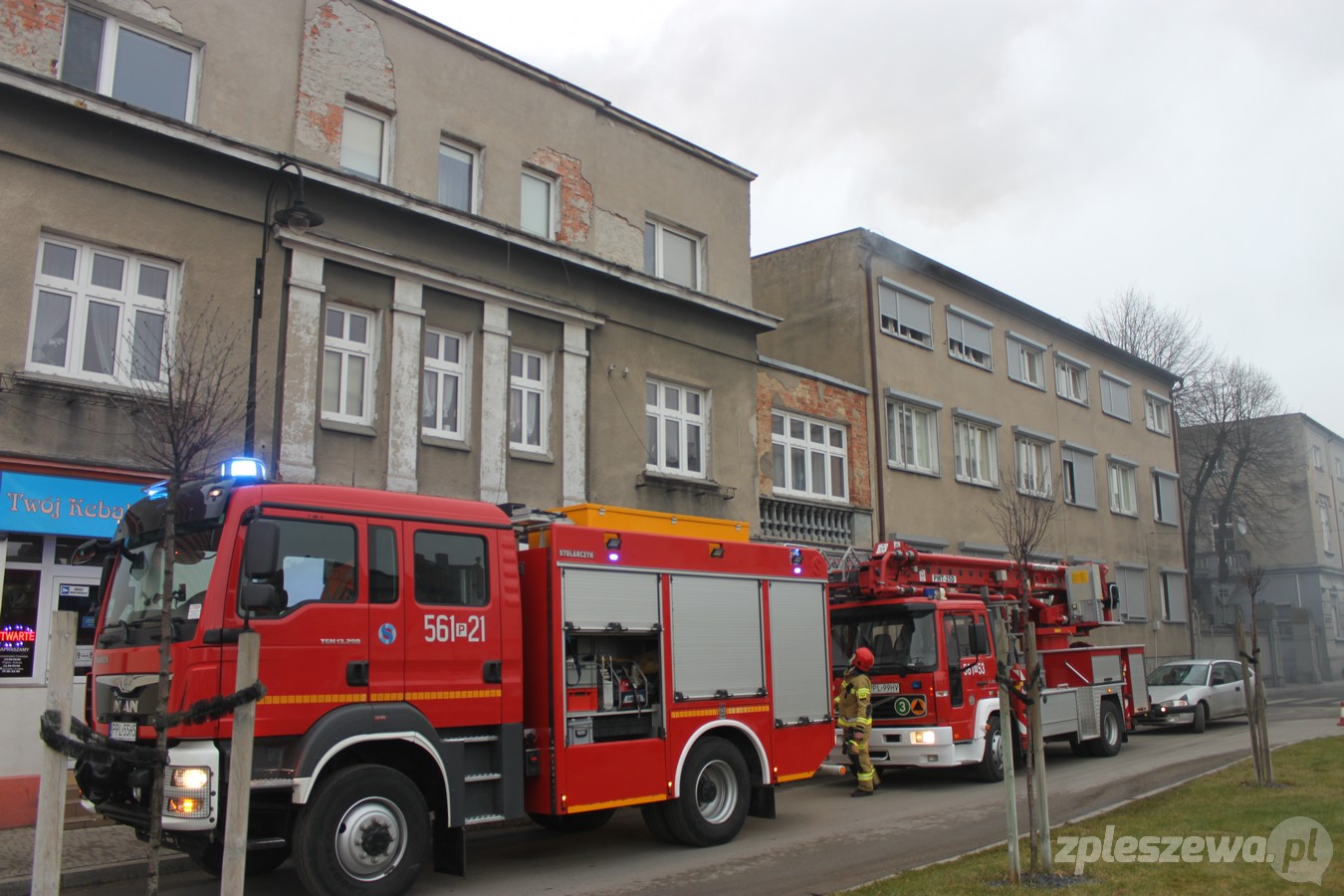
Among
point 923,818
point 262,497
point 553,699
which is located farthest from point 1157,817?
point 262,497

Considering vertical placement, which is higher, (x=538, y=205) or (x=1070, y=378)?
(x=1070, y=378)

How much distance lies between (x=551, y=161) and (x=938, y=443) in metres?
13.3

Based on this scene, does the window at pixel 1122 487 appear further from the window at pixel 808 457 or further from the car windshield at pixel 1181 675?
the window at pixel 808 457

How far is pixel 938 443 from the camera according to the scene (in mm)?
26594

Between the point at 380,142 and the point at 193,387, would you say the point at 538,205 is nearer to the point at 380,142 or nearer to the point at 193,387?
the point at 380,142

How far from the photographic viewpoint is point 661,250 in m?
19.3

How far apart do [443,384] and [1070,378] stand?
24.3 meters

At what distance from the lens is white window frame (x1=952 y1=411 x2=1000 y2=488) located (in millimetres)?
27500

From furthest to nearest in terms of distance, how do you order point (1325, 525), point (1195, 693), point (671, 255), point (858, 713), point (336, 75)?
point (1325, 525) < point (1195, 693) < point (671, 255) < point (336, 75) < point (858, 713)

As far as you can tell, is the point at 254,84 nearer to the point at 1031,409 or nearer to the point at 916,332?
the point at 916,332

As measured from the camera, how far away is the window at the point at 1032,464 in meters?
29.4

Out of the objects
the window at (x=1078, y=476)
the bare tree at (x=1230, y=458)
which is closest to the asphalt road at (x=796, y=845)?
the window at (x=1078, y=476)

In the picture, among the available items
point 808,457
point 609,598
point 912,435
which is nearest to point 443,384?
A: point 609,598

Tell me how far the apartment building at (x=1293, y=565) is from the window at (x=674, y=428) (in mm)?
38631
